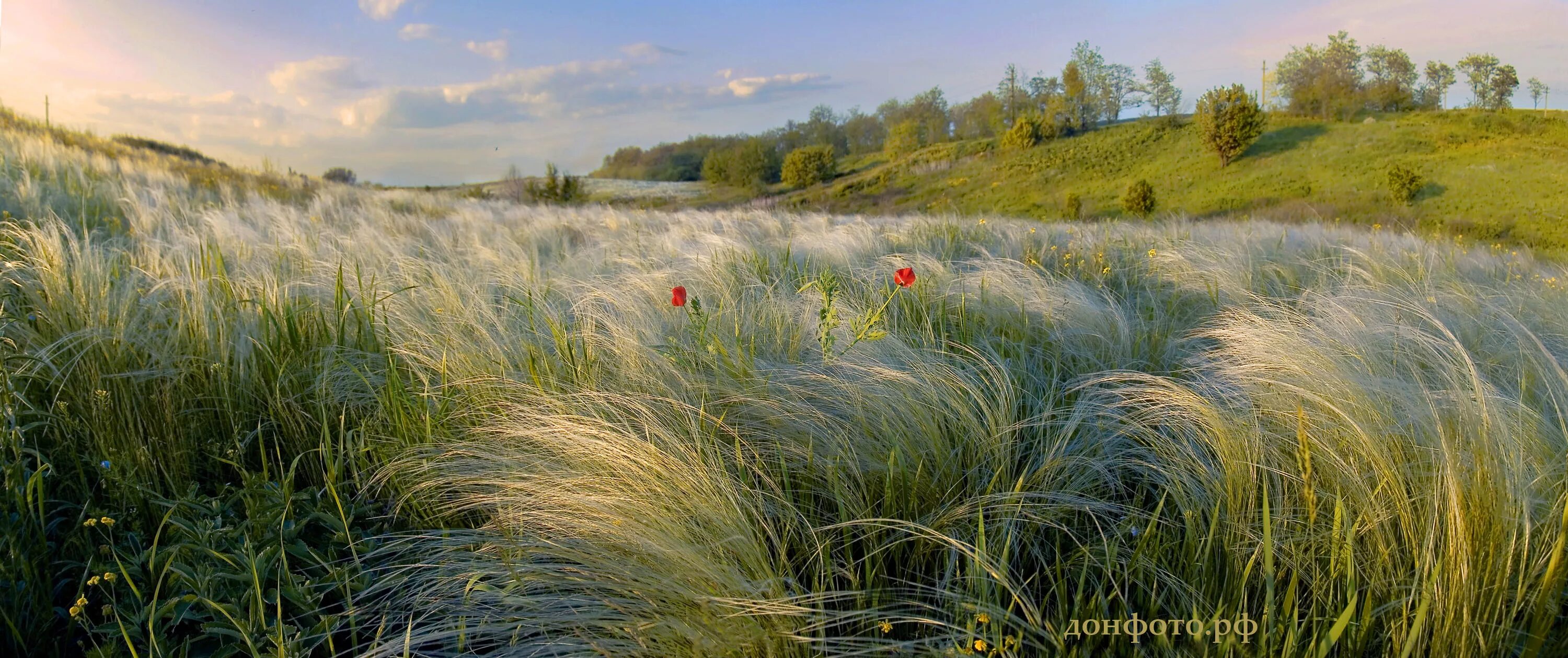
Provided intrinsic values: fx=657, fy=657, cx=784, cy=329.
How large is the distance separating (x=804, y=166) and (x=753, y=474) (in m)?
48.5

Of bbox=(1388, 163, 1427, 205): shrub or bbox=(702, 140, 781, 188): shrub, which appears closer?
bbox=(1388, 163, 1427, 205): shrub

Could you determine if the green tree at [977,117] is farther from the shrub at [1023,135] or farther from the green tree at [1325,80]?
the green tree at [1325,80]

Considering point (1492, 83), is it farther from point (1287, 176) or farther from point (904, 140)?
point (904, 140)

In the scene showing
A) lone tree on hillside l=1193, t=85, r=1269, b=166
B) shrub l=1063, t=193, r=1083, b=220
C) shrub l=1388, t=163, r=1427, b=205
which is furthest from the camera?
lone tree on hillside l=1193, t=85, r=1269, b=166

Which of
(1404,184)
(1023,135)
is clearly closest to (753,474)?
(1404,184)

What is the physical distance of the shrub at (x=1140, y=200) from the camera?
2980cm

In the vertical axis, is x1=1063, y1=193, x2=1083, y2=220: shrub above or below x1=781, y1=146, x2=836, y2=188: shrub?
below

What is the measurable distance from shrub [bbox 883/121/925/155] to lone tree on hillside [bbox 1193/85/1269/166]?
828 inches

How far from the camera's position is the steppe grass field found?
43.1 inches

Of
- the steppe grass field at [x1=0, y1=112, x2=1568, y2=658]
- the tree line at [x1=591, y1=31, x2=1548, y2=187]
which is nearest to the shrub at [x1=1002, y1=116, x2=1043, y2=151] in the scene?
the tree line at [x1=591, y1=31, x2=1548, y2=187]

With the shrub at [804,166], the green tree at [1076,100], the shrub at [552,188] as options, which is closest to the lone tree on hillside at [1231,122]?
the green tree at [1076,100]

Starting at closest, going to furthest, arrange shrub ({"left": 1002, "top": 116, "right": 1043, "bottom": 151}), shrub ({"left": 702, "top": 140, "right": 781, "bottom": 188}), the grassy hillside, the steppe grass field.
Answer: the steppe grass field < the grassy hillside < shrub ({"left": 1002, "top": 116, "right": 1043, "bottom": 151}) < shrub ({"left": 702, "top": 140, "right": 781, "bottom": 188})

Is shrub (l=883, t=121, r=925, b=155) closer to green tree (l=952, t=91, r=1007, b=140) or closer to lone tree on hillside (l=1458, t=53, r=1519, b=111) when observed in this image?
green tree (l=952, t=91, r=1007, b=140)

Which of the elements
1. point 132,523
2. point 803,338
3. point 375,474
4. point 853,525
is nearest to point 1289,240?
point 803,338
